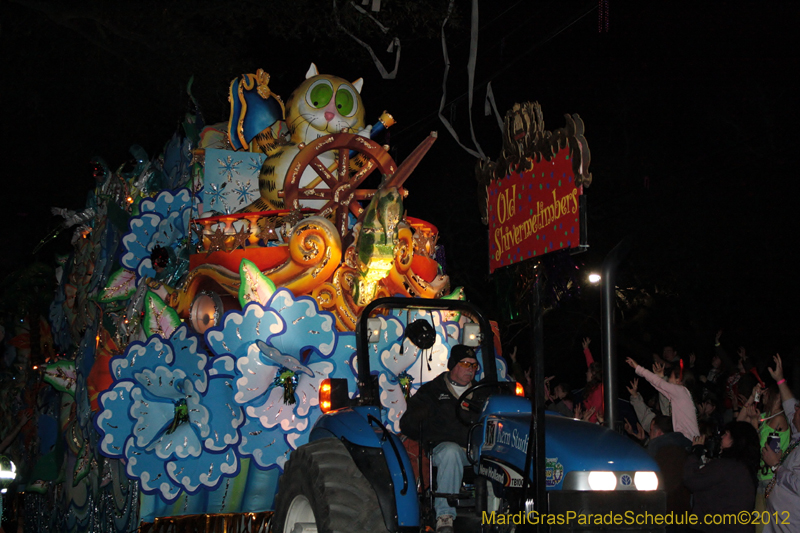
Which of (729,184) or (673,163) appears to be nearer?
A: (729,184)

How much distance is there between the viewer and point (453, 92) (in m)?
13.7

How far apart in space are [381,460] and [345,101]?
634 centimetres

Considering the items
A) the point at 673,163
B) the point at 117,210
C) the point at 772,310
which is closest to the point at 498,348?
the point at 117,210

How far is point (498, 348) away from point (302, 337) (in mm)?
2212

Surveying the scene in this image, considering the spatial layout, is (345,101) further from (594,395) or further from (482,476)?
(482,476)

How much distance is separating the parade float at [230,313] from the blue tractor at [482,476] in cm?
97

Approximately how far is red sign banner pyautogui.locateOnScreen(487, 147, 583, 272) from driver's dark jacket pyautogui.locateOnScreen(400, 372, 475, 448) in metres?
1.42

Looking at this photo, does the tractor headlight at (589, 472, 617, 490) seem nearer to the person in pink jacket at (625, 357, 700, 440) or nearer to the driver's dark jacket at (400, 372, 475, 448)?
the driver's dark jacket at (400, 372, 475, 448)

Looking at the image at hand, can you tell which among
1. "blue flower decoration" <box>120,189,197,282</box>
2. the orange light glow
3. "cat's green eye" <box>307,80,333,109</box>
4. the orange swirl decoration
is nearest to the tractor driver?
the orange light glow

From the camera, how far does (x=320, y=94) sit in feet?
33.7

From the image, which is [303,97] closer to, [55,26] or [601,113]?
[55,26]

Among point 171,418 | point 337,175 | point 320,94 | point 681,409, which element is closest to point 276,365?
point 171,418

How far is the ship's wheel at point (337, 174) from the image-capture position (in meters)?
9.40

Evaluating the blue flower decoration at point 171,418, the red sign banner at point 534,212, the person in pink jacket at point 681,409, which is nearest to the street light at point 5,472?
the blue flower decoration at point 171,418
